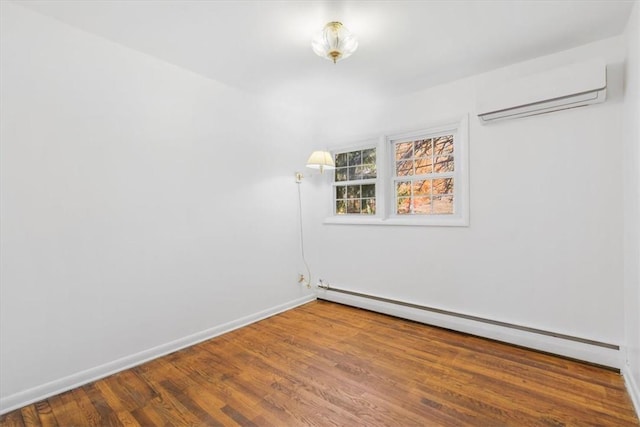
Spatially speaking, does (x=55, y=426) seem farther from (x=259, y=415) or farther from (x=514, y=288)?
(x=514, y=288)

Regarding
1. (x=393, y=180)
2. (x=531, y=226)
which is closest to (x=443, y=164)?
(x=393, y=180)

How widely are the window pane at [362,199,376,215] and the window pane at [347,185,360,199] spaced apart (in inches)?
5.3

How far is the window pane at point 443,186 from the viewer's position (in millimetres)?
3250

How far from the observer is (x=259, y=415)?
71.9 inches

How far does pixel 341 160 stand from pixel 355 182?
0.41 metres

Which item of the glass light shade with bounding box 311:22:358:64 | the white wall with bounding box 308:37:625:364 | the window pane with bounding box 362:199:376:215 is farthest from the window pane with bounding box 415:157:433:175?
the glass light shade with bounding box 311:22:358:64

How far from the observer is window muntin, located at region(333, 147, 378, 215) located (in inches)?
152

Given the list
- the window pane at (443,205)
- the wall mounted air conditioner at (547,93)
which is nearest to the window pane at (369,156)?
the window pane at (443,205)

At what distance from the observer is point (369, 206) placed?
3893 millimetres

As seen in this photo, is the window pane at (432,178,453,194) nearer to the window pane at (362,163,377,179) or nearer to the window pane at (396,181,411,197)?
the window pane at (396,181,411,197)

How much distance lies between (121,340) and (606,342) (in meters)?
3.75

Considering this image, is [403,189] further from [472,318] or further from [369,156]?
[472,318]

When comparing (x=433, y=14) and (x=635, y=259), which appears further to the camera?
(x=433, y=14)

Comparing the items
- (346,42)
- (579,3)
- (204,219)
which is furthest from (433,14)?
(204,219)
